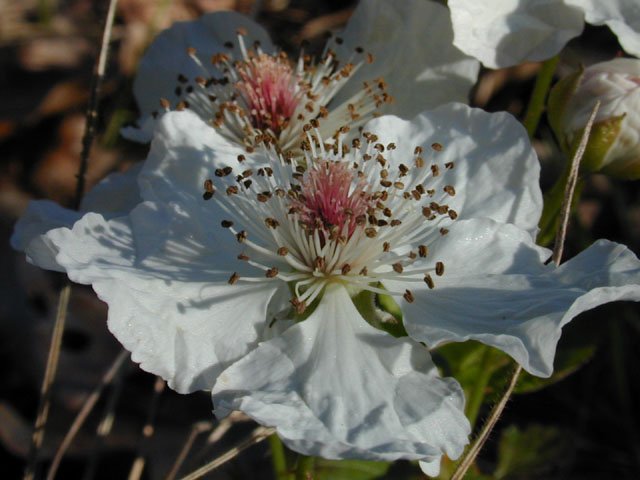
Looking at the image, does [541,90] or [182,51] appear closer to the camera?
[541,90]

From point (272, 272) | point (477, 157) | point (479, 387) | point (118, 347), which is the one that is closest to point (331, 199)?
point (272, 272)

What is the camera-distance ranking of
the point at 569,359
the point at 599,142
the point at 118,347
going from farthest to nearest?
the point at 118,347, the point at 569,359, the point at 599,142

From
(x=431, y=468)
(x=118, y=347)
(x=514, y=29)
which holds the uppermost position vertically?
(x=514, y=29)

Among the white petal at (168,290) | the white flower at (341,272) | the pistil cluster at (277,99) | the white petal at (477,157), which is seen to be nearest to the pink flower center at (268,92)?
the pistil cluster at (277,99)

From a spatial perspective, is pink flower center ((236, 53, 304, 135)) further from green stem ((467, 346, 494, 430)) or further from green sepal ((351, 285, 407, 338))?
green stem ((467, 346, 494, 430))

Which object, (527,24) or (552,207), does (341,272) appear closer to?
(552,207)

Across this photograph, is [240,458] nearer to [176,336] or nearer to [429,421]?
[176,336]

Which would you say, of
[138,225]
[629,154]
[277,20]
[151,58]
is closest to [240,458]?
[138,225]

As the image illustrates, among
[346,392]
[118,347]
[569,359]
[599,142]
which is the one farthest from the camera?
[118,347]
